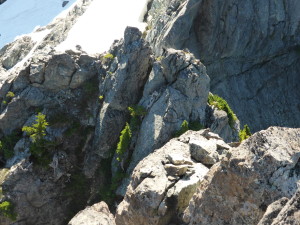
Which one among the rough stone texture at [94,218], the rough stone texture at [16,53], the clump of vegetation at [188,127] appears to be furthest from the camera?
the rough stone texture at [16,53]

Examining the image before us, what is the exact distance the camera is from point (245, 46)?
43031 millimetres

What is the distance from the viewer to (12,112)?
1226 inches

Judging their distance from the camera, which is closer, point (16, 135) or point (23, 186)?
point (23, 186)

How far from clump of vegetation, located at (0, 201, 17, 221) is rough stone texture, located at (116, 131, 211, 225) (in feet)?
46.7

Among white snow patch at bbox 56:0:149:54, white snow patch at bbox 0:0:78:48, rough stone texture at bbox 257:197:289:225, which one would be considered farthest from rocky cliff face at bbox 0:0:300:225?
white snow patch at bbox 0:0:78:48

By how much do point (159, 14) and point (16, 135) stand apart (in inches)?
758

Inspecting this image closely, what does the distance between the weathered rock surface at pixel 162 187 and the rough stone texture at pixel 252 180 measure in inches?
95.5

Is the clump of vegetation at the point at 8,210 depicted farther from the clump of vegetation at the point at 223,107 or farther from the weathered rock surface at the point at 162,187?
the clump of vegetation at the point at 223,107

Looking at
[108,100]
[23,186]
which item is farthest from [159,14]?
[23,186]

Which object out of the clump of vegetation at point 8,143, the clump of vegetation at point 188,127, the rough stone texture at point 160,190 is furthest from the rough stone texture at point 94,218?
the clump of vegetation at point 8,143

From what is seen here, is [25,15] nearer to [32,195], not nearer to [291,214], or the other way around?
[32,195]

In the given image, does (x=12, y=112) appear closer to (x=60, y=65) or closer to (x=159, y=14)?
(x=60, y=65)

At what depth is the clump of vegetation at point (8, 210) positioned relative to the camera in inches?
1075

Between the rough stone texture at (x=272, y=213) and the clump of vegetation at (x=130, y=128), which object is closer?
the rough stone texture at (x=272, y=213)
